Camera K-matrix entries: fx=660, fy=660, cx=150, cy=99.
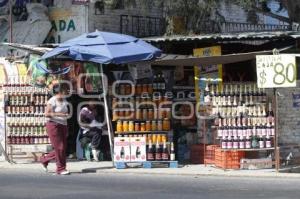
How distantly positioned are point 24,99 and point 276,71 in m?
6.33

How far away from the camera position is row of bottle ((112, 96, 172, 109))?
50.9 feet

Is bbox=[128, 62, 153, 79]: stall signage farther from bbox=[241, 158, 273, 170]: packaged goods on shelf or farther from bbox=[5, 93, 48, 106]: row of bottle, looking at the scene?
Answer: bbox=[241, 158, 273, 170]: packaged goods on shelf

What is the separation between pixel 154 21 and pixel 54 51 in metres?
6.57

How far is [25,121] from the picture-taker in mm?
16406

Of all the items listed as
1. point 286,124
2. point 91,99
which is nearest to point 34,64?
point 91,99

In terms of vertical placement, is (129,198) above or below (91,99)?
below

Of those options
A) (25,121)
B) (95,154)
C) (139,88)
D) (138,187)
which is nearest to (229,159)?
(139,88)

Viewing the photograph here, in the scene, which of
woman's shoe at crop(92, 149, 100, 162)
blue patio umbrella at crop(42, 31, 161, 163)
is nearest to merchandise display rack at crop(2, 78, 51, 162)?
woman's shoe at crop(92, 149, 100, 162)

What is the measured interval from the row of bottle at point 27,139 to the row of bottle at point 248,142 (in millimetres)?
4541

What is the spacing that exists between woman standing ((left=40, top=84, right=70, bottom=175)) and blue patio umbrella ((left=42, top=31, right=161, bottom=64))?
956 mm

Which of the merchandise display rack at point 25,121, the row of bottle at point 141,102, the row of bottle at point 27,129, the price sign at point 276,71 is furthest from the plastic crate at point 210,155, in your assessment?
the row of bottle at point 27,129

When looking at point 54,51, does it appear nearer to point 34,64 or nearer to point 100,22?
point 34,64

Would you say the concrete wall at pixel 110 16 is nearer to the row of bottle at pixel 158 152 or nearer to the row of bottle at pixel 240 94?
the row of bottle at pixel 240 94

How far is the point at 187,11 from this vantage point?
57.4 ft
